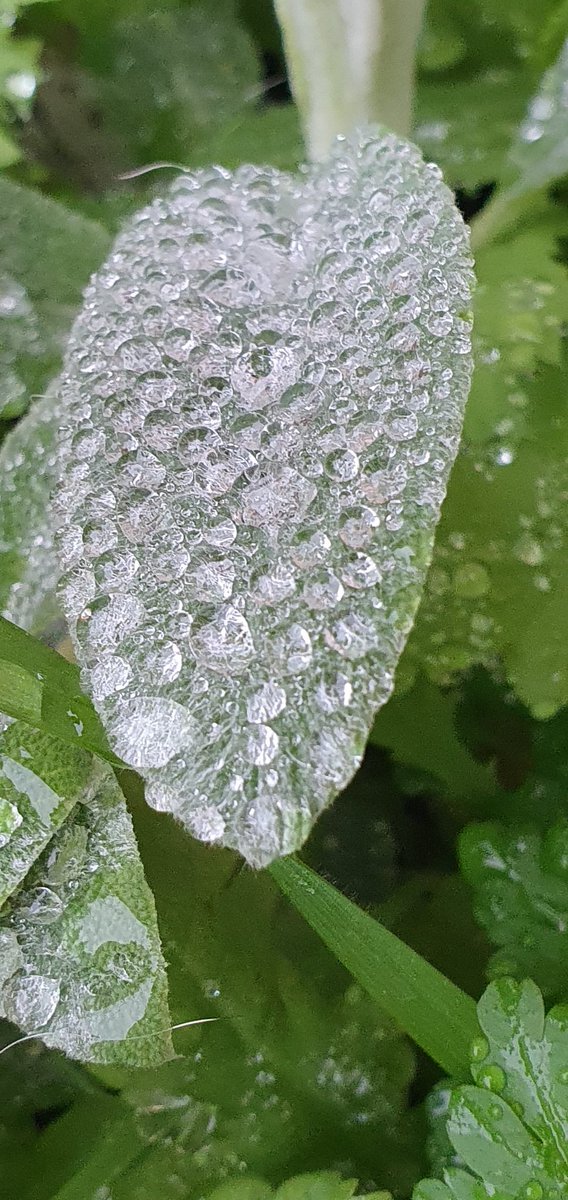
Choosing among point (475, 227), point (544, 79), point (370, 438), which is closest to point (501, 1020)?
point (370, 438)

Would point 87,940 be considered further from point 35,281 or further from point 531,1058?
point 35,281

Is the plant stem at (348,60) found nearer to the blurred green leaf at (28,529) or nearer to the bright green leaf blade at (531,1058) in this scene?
the blurred green leaf at (28,529)

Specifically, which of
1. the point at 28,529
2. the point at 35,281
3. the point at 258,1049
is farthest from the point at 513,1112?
the point at 35,281

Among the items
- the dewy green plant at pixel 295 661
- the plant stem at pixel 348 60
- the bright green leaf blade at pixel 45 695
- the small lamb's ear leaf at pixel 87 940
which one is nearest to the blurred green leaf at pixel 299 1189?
the dewy green plant at pixel 295 661

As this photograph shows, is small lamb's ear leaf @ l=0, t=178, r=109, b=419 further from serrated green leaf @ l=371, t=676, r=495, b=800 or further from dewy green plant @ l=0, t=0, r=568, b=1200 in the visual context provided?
serrated green leaf @ l=371, t=676, r=495, b=800

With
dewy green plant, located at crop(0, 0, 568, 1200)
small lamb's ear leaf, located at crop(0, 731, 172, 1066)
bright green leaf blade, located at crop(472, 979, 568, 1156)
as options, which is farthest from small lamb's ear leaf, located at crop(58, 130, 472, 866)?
bright green leaf blade, located at crop(472, 979, 568, 1156)

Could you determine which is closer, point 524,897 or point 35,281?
point 524,897
